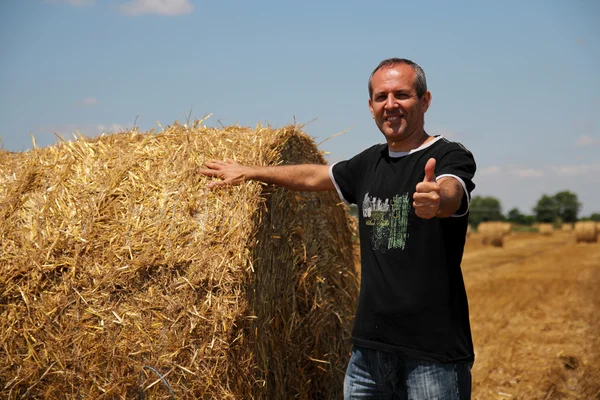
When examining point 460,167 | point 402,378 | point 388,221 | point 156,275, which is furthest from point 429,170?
point 156,275

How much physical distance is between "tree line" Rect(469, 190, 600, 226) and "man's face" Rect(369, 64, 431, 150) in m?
55.7

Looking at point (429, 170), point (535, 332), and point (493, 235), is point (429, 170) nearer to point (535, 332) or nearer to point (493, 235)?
point (535, 332)

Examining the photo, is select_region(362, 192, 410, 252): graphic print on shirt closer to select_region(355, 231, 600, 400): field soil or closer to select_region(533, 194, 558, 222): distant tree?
select_region(355, 231, 600, 400): field soil

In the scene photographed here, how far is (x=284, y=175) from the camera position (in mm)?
4363

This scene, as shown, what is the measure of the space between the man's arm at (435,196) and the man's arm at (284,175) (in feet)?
4.14

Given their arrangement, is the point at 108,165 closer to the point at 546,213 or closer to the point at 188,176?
the point at 188,176

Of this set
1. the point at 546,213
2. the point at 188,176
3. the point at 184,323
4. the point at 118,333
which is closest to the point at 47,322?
the point at 118,333

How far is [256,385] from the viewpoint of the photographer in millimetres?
4270

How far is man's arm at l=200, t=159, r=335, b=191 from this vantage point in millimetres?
4332

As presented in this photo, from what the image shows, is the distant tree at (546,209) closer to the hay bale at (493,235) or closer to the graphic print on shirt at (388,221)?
the hay bale at (493,235)

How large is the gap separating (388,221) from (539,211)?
77.8 meters

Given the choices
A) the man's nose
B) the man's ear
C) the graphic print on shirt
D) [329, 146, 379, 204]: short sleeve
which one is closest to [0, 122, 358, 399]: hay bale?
[329, 146, 379, 204]: short sleeve

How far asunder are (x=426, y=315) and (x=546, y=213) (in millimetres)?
78807

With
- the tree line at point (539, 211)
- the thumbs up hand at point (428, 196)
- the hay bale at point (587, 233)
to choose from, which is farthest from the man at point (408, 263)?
the tree line at point (539, 211)
